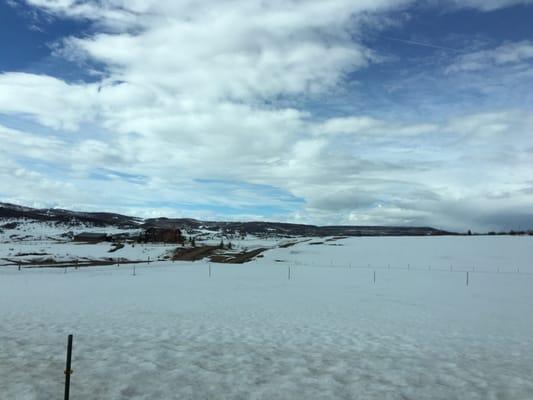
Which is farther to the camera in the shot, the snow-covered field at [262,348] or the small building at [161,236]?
the small building at [161,236]

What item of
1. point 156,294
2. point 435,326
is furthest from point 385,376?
point 156,294

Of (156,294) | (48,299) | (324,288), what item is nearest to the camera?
(48,299)

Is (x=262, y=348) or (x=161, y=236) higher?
(x=161, y=236)

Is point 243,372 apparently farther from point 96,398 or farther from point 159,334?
point 159,334

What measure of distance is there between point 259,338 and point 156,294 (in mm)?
15953

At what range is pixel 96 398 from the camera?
7840mm

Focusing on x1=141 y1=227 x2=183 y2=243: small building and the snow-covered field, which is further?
x1=141 y1=227 x2=183 y2=243: small building

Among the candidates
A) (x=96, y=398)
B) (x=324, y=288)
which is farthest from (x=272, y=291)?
(x=96, y=398)

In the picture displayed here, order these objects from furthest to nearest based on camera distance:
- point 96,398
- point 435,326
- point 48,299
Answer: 1. point 48,299
2. point 435,326
3. point 96,398

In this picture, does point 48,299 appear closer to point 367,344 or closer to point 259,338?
point 259,338

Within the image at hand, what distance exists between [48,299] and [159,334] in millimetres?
13652

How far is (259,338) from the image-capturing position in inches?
544

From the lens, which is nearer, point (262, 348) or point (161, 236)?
point (262, 348)

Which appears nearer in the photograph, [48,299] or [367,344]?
[367,344]
